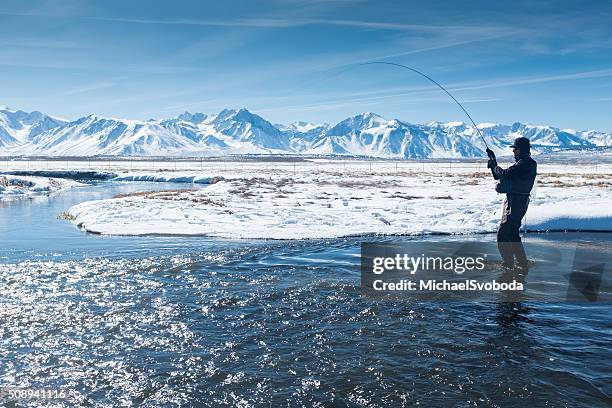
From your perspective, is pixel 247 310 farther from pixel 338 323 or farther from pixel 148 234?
pixel 148 234

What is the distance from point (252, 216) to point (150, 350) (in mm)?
16133

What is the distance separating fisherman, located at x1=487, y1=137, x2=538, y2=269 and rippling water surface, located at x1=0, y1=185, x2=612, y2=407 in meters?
2.62

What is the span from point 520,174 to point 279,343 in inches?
285

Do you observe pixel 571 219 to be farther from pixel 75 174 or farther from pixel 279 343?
pixel 75 174

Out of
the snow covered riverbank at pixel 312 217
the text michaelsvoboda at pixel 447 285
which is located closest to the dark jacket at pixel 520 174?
the text michaelsvoboda at pixel 447 285

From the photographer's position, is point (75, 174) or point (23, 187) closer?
point (23, 187)

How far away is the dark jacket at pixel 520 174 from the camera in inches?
441

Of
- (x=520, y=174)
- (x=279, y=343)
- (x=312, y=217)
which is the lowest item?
(x=279, y=343)

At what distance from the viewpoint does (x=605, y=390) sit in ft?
20.0

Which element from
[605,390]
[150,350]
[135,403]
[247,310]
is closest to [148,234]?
[247,310]

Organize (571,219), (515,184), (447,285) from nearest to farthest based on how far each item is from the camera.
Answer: (447,285)
(515,184)
(571,219)

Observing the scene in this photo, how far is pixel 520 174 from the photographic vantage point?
1132 centimetres

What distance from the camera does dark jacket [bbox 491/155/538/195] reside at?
11.2 meters

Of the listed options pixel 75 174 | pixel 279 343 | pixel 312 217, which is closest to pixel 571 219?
pixel 312 217
